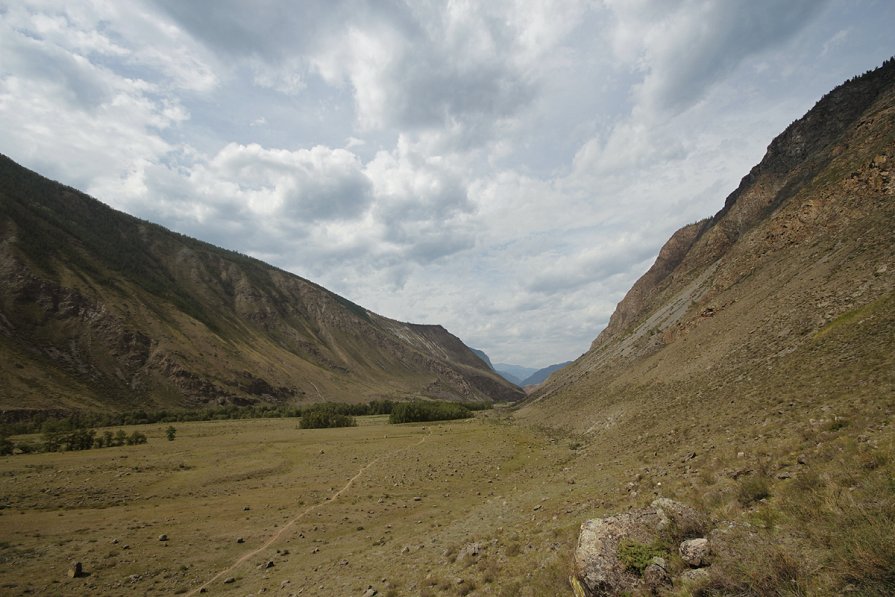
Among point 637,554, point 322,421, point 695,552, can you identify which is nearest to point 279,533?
point 637,554

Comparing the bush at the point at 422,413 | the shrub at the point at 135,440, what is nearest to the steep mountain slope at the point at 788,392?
the bush at the point at 422,413

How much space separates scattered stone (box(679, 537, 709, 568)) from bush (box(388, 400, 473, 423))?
252 feet

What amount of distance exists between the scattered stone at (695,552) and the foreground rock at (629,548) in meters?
0.03

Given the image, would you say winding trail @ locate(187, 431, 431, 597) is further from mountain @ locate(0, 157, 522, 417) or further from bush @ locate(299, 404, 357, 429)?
mountain @ locate(0, 157, 522, 417)

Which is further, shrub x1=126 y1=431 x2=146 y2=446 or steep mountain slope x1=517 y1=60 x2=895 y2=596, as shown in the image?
shrub x1=126 y1=431 x2=146 y2=446

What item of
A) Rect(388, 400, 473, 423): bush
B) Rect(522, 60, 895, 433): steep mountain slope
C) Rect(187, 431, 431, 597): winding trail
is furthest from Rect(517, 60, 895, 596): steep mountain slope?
Rect(388, 400, 473, 423): bush

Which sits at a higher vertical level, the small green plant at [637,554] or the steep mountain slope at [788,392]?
the steep mountain slope at [788,392]

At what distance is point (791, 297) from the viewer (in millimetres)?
25672

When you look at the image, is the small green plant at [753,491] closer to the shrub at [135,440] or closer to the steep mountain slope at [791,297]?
the steep mountain slope at [791,297]

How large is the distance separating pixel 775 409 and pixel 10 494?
Answer: 40433mm

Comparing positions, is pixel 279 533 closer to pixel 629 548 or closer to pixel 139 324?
pixel 629 548

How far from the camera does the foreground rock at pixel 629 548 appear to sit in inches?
271

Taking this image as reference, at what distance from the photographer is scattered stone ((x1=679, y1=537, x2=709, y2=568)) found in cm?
671

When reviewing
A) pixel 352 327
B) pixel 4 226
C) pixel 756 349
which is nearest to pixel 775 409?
pixel 756 349
